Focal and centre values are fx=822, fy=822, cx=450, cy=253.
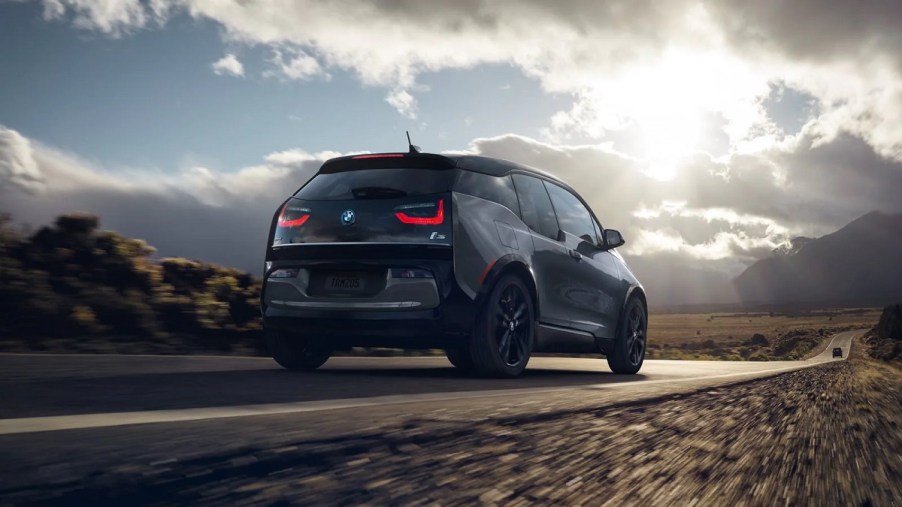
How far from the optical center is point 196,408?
3.34m

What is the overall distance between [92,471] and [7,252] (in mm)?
7791

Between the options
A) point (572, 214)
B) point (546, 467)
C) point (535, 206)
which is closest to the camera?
point (546, 467)

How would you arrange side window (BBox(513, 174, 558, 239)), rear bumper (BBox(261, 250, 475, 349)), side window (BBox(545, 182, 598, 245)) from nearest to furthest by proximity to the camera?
rear bumper (BBox(261, 250, 475, 349)) → side window (BBox(513, 174, 558, 239)) → side window (BBox(545, 182, 598, 245))

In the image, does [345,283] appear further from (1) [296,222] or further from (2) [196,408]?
(2) [196,408]

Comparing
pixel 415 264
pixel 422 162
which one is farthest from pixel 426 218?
pixel 422 162

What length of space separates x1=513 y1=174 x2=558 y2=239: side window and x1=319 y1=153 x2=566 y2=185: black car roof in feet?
0.80

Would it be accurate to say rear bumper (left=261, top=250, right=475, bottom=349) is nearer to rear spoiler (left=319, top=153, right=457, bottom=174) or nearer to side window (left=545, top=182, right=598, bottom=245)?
rear spoiler (left=319, top=153, right=457, bottom=174)

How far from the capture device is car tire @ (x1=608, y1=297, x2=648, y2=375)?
357 inches

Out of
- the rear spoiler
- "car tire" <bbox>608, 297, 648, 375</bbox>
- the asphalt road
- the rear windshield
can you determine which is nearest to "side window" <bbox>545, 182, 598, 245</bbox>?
"car tire" <bbox>608, 297, 648, 375</bbox>

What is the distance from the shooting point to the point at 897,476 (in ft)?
6.49

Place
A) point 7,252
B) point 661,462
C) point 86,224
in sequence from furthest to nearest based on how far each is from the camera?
point 86,224 → point 7,252 → point 661,462

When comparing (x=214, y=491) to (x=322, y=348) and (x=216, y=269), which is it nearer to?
(x=322, y=348)

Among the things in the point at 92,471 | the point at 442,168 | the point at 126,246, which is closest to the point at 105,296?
the point at 126,246

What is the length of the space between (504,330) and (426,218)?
116cm
